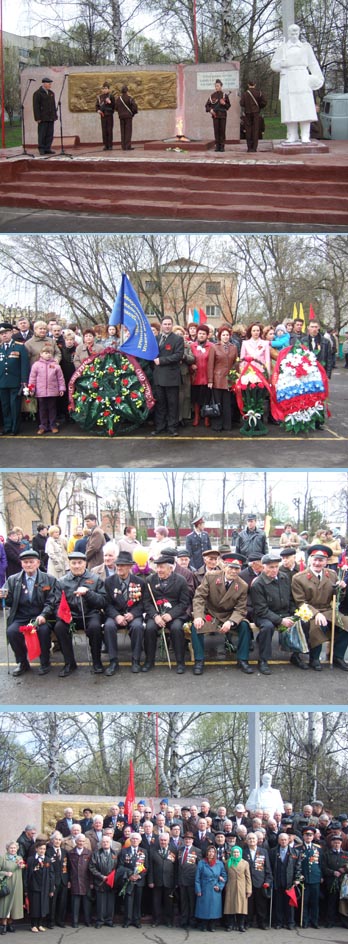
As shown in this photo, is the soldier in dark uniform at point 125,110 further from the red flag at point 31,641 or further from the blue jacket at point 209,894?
the blue jacket at point 209,894

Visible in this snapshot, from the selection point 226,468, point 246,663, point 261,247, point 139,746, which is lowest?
point 139,746

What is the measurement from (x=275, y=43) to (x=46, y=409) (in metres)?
17.3

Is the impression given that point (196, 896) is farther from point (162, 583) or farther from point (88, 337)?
point (88, 337)

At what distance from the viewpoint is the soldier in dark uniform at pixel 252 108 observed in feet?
50.7

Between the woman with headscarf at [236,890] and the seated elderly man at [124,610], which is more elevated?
the seated elderly man at [124,610]

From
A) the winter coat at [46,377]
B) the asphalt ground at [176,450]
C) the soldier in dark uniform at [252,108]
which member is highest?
the soldier in dark uniform at [252,108]

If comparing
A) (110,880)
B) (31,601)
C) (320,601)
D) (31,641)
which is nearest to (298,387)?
(320,601)

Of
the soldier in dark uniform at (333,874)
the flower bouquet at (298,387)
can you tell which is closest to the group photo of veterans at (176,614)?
the soldier in dark uniform at (333,874)

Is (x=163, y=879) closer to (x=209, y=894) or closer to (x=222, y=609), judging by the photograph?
(x=209, y=894)

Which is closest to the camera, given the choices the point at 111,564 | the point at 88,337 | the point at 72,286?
the point at 111,564

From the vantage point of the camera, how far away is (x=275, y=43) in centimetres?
2484

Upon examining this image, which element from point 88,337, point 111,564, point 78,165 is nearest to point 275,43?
point 78,165

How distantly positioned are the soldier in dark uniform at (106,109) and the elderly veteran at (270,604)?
9.71 m

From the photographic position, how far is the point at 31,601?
356 inches
